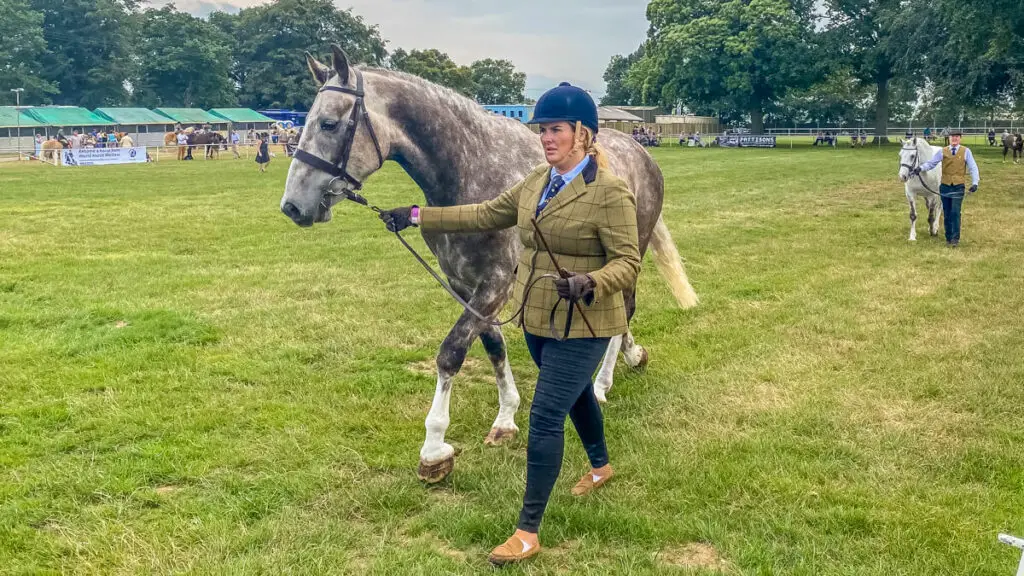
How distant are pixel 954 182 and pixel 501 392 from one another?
37.3ft

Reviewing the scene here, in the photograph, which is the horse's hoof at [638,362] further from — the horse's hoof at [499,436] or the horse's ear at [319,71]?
the horse's ear at [319,71]

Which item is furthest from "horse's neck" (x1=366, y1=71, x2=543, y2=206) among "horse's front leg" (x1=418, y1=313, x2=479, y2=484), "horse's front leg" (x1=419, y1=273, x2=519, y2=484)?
"horse's front leg" (x1=418, y1=313, x2=479, y2=484)

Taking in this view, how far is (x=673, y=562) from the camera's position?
Result: 3.85 metres

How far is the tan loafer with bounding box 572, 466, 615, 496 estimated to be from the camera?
4.55 metres

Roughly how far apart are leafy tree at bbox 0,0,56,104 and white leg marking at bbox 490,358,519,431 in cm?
7857

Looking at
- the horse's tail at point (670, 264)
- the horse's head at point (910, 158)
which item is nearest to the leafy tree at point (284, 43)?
the horse's head at point (910, 158)

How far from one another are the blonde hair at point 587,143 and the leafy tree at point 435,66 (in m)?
94.0

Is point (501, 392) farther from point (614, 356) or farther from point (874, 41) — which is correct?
point (874, 41)

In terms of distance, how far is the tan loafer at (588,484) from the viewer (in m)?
4.55

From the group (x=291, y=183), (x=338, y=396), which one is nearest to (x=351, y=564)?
(x=291, y=183)

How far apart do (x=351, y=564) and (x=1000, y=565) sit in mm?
3216

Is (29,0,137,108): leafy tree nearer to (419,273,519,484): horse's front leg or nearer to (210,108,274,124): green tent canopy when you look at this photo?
(210,108,274,124): green tent canopy

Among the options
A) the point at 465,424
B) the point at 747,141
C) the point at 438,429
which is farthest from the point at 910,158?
the point at 747,141

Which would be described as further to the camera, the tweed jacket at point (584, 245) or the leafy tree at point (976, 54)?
the leafy tree at point (976, 54)
